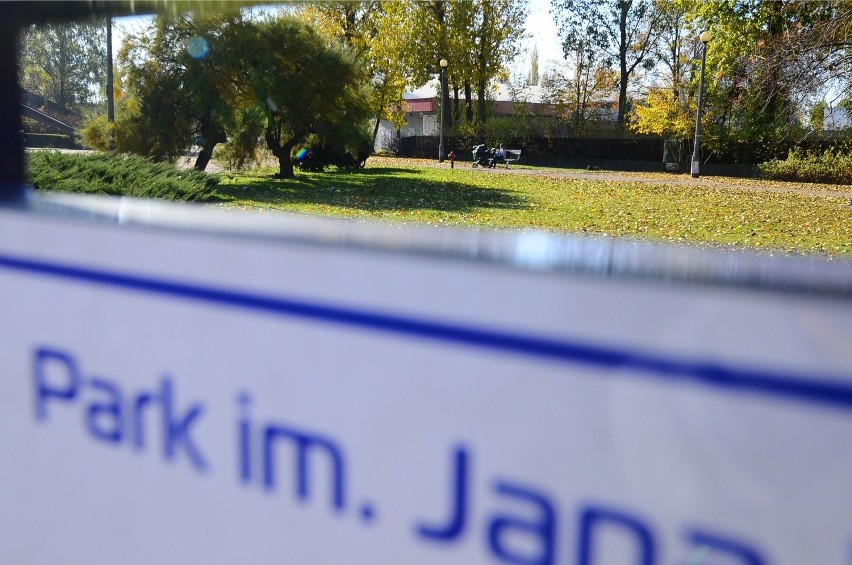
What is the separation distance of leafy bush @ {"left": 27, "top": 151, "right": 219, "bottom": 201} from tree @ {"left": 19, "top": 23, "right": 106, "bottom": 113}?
2.57ft

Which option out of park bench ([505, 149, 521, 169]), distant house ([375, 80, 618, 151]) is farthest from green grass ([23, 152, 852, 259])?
distant house ([375, 80, 618, 151])

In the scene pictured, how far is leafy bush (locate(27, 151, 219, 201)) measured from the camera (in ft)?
9.13

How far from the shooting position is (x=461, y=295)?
90cm

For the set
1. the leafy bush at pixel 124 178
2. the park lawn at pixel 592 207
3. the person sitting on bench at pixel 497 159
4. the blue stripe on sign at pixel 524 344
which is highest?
the person sitting on bench at pixel 497 159

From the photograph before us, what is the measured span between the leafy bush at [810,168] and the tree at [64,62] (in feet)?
24.3

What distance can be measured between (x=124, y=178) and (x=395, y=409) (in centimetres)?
268

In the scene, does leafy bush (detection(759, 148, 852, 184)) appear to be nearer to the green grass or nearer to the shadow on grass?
the green grass

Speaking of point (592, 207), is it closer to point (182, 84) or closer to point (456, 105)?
point (456, 105)

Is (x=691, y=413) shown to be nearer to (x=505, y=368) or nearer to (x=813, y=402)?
(x=813, y=402)

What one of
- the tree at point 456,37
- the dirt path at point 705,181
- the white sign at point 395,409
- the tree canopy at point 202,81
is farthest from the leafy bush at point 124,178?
the dirt path at point 705,181

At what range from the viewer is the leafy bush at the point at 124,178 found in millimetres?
2783

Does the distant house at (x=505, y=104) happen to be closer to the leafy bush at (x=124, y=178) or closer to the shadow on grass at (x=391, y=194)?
the shadow on grass at (x=391, y=194)

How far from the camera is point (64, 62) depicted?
1.68 m

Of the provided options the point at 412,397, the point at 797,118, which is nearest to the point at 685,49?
the point at 797,118
